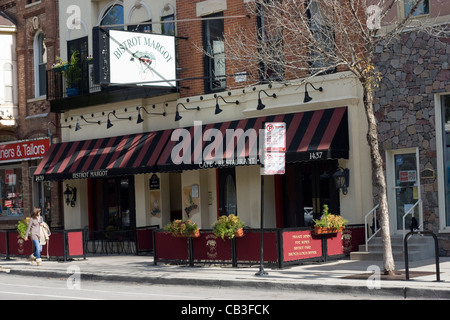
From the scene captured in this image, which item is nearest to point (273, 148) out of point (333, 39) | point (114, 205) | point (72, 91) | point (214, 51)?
point (333, 39)

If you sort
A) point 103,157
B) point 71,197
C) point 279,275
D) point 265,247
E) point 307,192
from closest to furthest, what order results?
point 279,275
point 265,247
point 307,192
point 103,157
point 71,197

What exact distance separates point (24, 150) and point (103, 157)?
18.3 feet

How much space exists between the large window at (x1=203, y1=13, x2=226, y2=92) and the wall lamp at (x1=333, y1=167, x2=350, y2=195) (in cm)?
511

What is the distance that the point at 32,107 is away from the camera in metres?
29.8

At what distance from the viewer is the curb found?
1323 centimetres

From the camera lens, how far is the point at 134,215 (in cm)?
2659

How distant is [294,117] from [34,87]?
12.9 metres

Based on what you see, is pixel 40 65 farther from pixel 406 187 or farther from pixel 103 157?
pixel 406 187

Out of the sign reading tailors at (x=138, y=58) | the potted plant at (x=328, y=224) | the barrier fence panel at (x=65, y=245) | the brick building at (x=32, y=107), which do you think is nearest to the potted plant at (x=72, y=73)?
the brick building at (x=32, y=107)

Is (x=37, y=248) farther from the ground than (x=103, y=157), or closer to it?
closer to it

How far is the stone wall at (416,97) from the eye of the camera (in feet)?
61.4

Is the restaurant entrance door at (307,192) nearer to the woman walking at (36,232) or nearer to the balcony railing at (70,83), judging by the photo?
the woman walking at (36,232)

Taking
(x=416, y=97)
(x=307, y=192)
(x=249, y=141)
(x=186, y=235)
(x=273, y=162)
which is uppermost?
(x=416, y=97)
